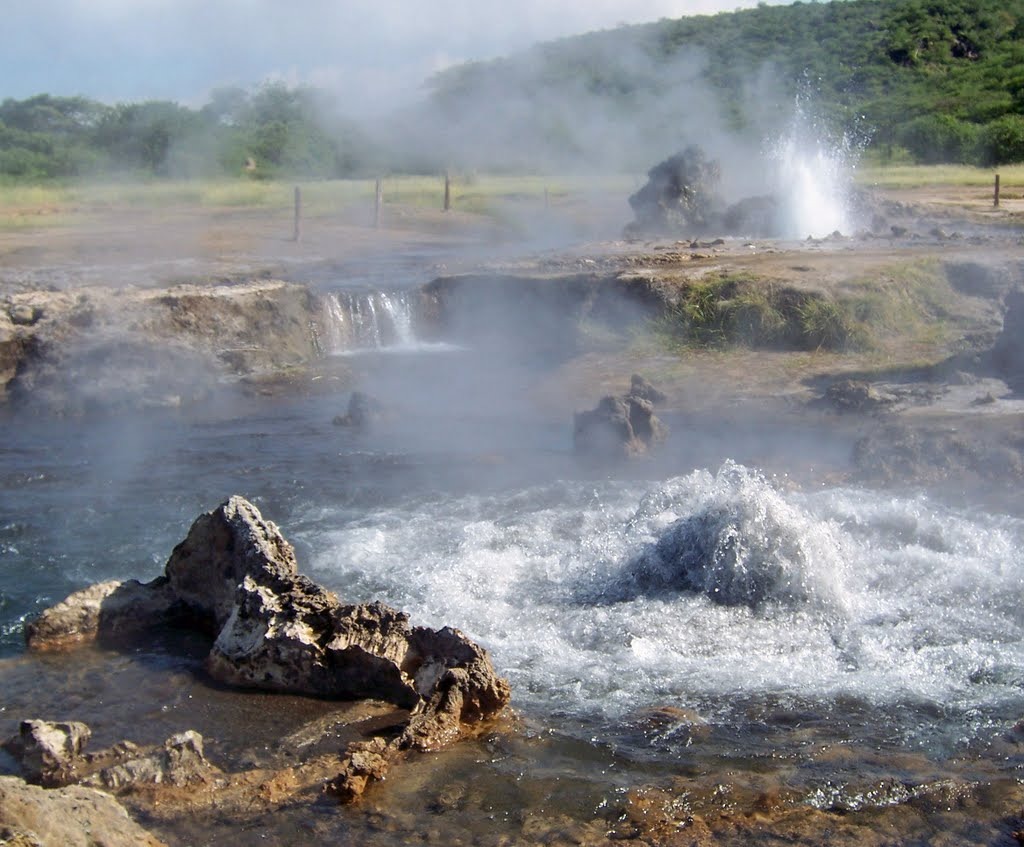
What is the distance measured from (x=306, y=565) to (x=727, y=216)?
12.0 meters

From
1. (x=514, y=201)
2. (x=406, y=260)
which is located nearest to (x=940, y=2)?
(x=514, y=201)

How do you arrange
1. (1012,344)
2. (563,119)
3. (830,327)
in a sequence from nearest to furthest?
1. (1012,344)
2. (830,327)
3. (563,119)

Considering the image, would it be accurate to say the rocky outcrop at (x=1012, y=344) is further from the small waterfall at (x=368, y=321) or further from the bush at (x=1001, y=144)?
the bush at (x=1001, y=144)

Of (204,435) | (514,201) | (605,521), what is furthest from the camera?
(514,201)

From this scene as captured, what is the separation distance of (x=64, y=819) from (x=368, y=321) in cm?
1008

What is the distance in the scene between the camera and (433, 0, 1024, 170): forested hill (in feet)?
72.0

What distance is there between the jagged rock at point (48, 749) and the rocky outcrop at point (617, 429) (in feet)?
16.0

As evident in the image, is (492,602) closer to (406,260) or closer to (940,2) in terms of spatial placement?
(406,260)

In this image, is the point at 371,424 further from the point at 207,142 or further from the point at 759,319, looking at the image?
the point at 207,142

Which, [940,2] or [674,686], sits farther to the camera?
[940,2]

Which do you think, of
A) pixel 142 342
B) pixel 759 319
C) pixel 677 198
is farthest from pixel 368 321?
pixel 677 198

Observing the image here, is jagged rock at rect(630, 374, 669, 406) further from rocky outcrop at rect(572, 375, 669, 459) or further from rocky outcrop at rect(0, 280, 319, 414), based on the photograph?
rocky outcrop at rect(0, 280, 319, 414)

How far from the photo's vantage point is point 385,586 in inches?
249

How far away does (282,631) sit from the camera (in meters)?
5.02
